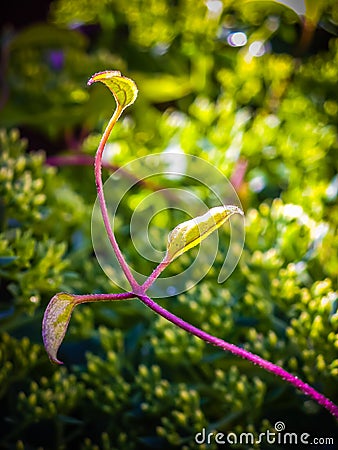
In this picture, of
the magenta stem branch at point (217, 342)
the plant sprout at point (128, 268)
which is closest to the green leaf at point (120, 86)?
the plant sprout at point (128, 268)

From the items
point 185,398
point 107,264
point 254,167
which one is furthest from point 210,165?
point 185,398

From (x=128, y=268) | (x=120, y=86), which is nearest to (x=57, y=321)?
(x=128, y=268)

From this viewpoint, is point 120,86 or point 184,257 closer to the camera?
point 120,86

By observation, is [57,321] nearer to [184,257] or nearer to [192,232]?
[192,232]

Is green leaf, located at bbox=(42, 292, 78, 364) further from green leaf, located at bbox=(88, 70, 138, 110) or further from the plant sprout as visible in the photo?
green leaf, located at bbox=(88, 70, 138, 110)

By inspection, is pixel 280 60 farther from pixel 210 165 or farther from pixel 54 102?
pixel 54 102
